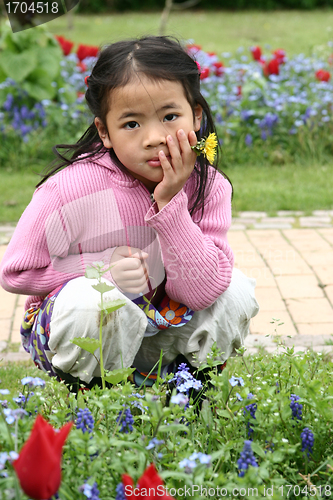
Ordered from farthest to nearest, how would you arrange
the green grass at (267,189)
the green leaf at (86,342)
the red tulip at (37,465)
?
the green grass at (267,189) → the green leaf at (86,342) → the red tulip at (37,465)

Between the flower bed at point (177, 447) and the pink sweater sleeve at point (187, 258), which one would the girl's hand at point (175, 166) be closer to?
the pink sweater sleeve at point (187, 258)

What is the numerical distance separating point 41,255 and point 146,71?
65 centimetres

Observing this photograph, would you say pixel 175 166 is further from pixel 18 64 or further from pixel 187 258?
pixel 18 64

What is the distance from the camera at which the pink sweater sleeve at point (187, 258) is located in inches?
69.7

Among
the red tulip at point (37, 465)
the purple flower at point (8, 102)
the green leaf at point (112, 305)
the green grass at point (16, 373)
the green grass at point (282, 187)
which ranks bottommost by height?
the green grass at point (282, 187)

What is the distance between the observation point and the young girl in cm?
175

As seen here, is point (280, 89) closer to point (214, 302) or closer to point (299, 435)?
point (214, 302)

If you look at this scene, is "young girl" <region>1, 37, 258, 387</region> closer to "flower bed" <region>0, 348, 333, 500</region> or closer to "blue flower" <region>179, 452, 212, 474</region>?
"flower bed" <region>0, 348, 333, 500</region>

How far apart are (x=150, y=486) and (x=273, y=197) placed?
3.49m

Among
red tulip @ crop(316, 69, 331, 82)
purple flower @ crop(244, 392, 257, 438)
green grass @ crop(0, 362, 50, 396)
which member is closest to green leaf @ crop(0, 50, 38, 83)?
red tulip @ crop(316, 69, 331, 82)

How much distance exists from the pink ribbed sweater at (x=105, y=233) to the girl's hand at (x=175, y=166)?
0.04 meters

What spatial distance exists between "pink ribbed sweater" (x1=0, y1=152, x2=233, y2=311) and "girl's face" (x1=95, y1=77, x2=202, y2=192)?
0.13 m

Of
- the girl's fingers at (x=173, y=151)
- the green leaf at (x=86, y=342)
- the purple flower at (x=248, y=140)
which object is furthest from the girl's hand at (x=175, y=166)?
the purple flower at (x=248, y=140)

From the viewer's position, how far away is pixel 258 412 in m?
1.36
